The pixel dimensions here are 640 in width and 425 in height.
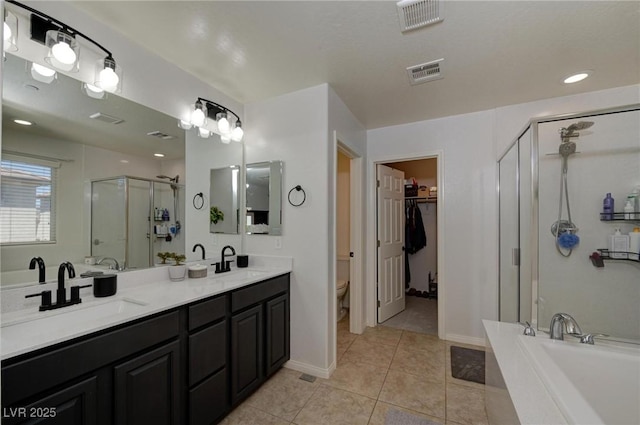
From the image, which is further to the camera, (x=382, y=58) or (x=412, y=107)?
(x=412, y=107)

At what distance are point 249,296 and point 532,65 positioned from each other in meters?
2.73

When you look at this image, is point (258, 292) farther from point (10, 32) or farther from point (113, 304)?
point (10, 32)

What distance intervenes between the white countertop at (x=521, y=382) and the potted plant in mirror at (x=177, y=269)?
7.02ft

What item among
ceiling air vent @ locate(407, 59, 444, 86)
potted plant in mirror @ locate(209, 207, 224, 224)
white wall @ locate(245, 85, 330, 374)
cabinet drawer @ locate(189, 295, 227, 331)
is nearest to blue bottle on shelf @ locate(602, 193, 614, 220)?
ceiling air vent @ locate(407, 59, 444, 86)

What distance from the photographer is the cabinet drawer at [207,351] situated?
5.24 feet

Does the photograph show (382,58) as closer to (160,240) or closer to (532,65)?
(532,65)

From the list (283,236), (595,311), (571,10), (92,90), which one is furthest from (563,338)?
(92,90)

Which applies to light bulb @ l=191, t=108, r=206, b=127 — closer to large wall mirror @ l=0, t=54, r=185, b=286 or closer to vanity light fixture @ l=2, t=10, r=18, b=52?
large wall mirror @ l=0, t=54, r=185, b=286

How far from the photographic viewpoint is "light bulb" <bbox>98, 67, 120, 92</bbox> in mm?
1637

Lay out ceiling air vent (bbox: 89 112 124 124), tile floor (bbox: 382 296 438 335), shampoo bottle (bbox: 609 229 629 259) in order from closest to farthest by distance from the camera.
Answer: ceiling air vent (bbox: 89 112 124 124) → shampoo bottle (bbox: 609 229 629 259) → tile floor (bbox: 382 296 438 335)

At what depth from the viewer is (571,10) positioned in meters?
1.56

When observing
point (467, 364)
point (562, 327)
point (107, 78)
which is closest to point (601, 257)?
point (562, 327)

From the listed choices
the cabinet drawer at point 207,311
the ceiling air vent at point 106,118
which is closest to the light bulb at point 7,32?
the ceiling air vent at point 106,118

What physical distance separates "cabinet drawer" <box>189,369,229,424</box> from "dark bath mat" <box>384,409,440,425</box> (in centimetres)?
108
